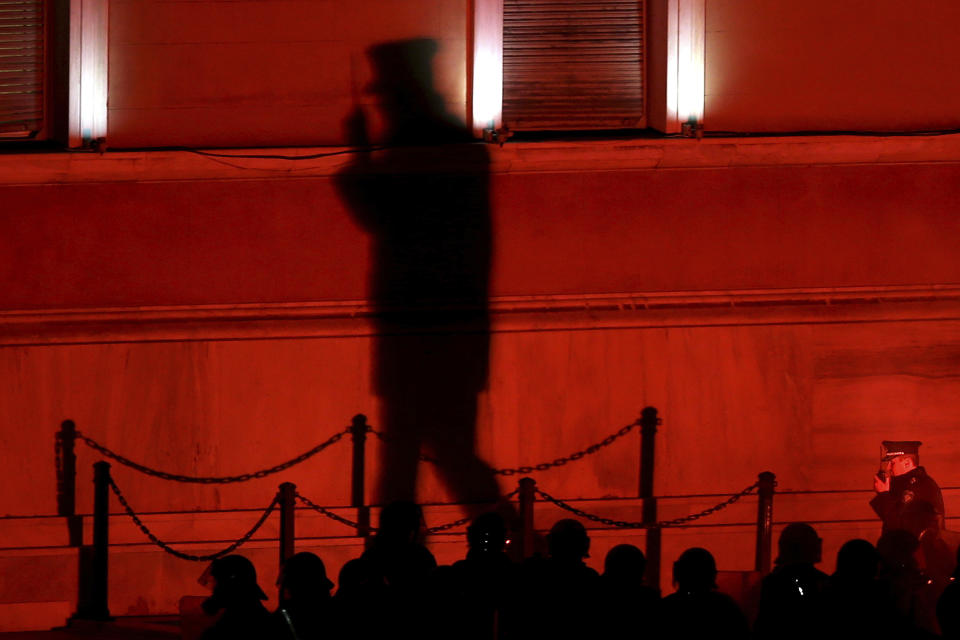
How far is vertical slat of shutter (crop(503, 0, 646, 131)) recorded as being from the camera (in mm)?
10414

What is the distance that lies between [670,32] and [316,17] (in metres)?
2.91

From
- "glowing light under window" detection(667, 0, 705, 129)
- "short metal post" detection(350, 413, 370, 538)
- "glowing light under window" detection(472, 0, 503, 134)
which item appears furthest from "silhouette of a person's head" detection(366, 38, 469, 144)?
"short metal post" detection(350, 413, 370, 538)

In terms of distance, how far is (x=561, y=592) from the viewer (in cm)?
546

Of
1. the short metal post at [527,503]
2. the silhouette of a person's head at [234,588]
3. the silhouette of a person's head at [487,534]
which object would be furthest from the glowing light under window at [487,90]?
the silhouette of a person's head at [234,588]

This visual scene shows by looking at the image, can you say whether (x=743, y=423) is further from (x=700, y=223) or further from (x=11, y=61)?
(x=11, y=61)

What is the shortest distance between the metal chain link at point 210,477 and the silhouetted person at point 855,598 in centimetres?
521

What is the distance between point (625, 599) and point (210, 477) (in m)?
5.37

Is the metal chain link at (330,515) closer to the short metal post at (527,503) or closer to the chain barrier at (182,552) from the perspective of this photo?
the chain barrier at (182,552)

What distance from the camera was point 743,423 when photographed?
33.5 ft

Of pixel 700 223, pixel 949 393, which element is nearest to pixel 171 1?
pixel 700 223

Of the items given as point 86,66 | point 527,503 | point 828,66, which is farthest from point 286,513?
point 828,66

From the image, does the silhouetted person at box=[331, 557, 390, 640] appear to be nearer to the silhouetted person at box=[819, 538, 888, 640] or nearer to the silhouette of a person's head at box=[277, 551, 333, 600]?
the silhouette of a person's head at box=[277, 551, 333, 600]

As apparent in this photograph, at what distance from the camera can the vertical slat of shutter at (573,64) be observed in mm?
10414

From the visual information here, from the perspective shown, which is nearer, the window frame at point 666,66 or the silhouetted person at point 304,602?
the silhouetted person at point 304,602
